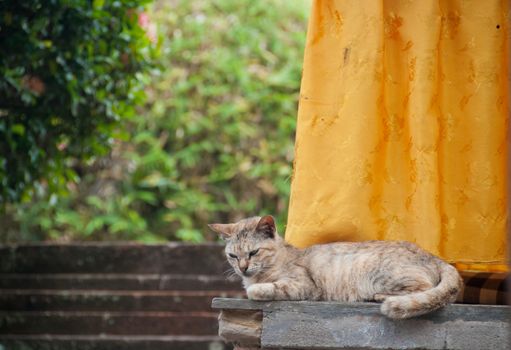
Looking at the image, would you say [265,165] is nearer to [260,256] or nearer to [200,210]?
[200,210]

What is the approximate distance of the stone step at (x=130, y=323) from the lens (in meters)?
6.66

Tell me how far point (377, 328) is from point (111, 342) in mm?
3417

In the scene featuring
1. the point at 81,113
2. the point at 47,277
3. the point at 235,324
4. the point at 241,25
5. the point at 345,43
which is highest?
the point at 241,25

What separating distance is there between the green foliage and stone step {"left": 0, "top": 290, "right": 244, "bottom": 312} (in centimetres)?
105

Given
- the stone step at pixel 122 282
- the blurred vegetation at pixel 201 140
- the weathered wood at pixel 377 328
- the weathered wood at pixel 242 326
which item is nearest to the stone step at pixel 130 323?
the stone step at pixel 122 282

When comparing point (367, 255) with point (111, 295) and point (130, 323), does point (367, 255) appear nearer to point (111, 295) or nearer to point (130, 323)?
point (130, 323)

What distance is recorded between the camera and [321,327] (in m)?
3.54

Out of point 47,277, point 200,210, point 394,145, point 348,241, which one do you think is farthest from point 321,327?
point 200,210

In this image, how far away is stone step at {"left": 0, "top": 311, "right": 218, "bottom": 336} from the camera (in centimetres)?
666

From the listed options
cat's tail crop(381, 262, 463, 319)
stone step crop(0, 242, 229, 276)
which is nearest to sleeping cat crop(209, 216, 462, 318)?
cat's tail crop(381, 262, 463, 319)

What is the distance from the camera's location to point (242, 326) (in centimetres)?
365

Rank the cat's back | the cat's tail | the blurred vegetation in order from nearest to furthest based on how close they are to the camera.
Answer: the cat's tail < the cat's back < the blurred vegetation

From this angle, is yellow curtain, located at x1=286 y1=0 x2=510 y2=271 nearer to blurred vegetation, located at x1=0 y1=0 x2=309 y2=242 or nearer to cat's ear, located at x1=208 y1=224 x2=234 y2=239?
cat's ear, located at x1=208 y1=224 x2=234 y2=239

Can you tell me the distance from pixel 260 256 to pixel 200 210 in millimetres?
5609
